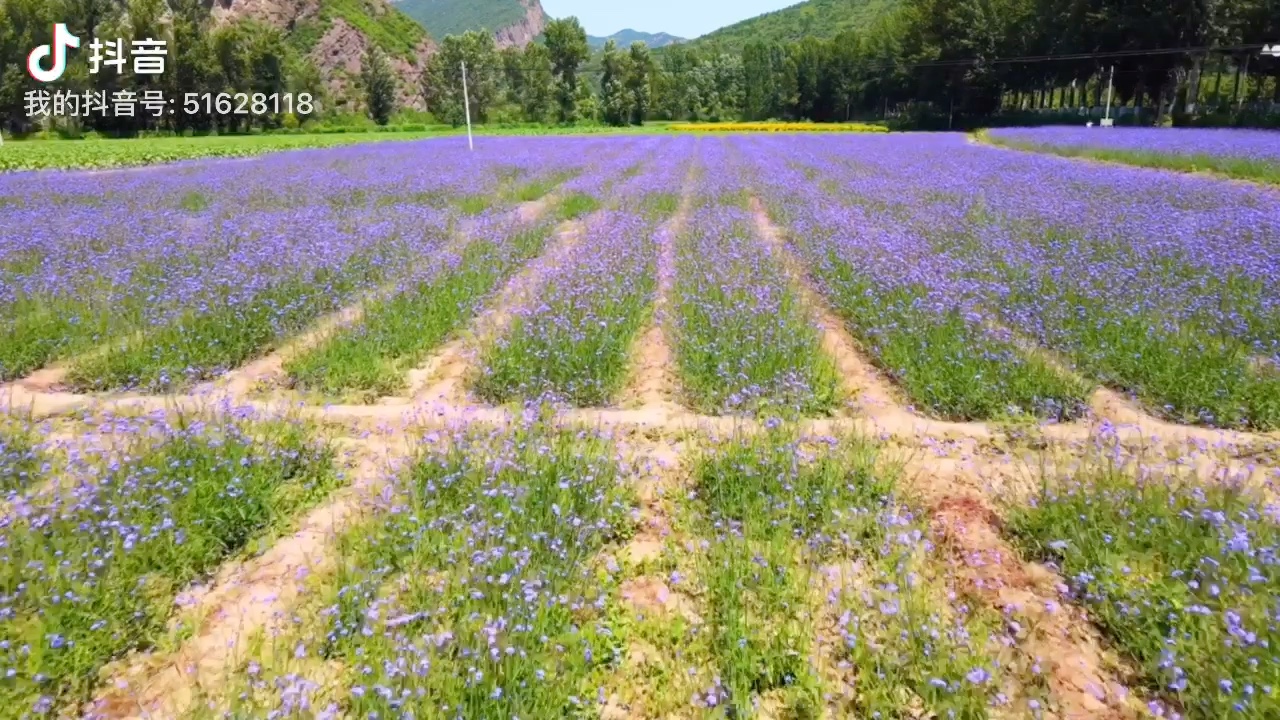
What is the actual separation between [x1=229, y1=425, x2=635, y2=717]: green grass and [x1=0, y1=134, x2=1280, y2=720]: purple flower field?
21 mm

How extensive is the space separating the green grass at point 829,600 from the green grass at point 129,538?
2.40m

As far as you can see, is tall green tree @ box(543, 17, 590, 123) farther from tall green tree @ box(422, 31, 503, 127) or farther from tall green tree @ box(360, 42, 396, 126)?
tall green tree @ box(360, 42, 396, 126)

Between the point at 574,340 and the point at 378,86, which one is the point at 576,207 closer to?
the point at 574,340

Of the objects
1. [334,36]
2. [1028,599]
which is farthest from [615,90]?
[1028,599]

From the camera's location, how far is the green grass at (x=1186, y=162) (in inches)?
643

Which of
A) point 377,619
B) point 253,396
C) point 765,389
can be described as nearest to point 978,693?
point 377,619

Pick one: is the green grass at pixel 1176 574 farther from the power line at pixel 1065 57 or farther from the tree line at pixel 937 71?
the tree line at pixel 937 71

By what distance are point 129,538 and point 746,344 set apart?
4365mm

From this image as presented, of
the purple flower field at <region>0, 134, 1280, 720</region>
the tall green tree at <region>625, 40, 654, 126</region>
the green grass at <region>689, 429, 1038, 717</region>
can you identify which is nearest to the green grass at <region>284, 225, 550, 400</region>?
the purple flower field at <region>0, 134, 1280, 720</region>

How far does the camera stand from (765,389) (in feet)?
17.4

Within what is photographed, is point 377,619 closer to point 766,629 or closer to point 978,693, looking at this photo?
point 766,629

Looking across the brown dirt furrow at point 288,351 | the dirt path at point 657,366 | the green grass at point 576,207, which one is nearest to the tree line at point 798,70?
the green grass at point 576,207

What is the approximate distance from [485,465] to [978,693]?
Result: 261cm

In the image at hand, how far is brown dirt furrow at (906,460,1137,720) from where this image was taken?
2684 mm
